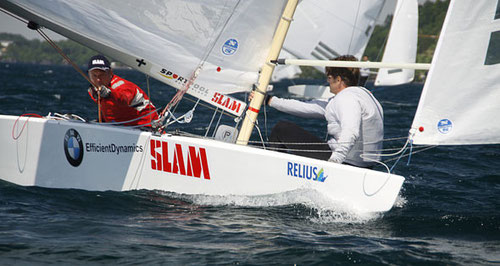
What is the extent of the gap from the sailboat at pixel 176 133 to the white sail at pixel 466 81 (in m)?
0.64

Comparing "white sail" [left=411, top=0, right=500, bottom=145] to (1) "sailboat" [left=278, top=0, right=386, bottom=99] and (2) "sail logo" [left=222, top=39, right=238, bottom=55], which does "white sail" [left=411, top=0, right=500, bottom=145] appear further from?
(1) "sailboat" [left=278, top=0, right=386, bottom=99]

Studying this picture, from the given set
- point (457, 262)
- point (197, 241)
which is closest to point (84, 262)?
point (197, 241)

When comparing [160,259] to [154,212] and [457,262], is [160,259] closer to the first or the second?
[154,212]

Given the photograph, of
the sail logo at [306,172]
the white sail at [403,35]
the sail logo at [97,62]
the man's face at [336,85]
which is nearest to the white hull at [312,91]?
the white sail at [403,35]

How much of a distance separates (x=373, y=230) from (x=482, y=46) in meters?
1.29

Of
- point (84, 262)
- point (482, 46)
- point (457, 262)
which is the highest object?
point (482, 46)

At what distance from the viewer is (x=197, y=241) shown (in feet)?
10.5

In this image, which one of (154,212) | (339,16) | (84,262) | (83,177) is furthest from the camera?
(339,16)

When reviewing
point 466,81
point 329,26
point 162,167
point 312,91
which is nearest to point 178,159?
point 162,167

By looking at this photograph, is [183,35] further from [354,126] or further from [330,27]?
[330,27]

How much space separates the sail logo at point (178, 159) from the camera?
410 centimetres

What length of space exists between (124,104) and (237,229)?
1559 millimetres

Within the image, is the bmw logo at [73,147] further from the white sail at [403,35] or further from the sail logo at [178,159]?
the white sail at [403,35]

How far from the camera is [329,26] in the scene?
12.2 meters
